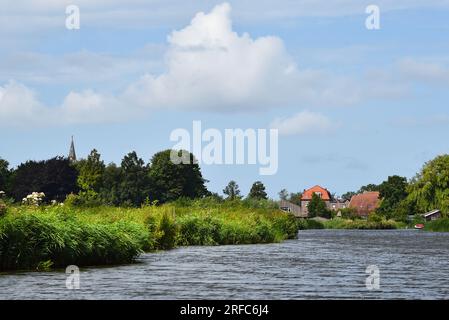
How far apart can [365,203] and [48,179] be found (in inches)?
3773

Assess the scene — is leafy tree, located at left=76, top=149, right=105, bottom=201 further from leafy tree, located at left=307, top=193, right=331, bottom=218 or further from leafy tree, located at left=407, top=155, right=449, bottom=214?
leafy tree, located at left=307, top=193, right=331, bottom=218

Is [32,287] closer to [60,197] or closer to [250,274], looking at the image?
[250,274]

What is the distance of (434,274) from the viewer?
2939 centimetres

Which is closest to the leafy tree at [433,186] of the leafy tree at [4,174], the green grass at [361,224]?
the green grass at [361,224]

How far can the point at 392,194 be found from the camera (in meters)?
154

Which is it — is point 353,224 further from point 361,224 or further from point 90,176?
point 90,176

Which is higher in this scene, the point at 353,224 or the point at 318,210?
the point at 318,210

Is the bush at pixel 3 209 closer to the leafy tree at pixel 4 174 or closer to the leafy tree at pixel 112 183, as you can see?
the leafy tree at pixel 4 174

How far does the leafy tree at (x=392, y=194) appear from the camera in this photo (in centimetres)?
15025

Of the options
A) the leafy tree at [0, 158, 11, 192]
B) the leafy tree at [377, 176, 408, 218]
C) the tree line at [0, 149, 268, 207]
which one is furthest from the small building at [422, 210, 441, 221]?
the leafy tree at [0, 158, 11, 192]

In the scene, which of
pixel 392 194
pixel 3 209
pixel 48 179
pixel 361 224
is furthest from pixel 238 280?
pixel 392 194

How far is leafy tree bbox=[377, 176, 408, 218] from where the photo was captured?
150 m

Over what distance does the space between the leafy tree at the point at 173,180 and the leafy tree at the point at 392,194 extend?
1444 inches

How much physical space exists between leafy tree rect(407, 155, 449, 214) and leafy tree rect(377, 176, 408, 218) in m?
23.2
